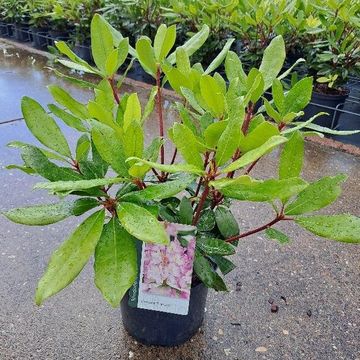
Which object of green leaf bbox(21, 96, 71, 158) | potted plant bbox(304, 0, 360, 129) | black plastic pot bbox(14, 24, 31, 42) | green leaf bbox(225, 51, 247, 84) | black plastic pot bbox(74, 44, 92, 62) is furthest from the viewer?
black plastic pot bbox(14, 24, 31, 42)

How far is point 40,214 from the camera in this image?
0.88 meters

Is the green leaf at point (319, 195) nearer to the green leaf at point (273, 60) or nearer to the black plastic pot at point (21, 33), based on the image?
the green leaf at point (273, 60)

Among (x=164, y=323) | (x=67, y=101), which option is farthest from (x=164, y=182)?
(x=164, y=323)

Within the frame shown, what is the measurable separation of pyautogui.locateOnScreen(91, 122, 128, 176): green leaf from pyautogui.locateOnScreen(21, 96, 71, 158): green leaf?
0.24 m

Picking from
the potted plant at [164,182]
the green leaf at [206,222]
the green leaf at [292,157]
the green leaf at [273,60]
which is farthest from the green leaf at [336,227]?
the green leaf at [273,60]

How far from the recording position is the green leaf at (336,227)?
90 centimetres

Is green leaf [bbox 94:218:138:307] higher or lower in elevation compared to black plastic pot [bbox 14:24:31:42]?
higher

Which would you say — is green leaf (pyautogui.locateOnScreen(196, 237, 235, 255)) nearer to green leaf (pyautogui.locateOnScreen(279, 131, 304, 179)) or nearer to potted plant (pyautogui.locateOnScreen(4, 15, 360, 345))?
potted plant (pyautogui.locateOnScreen(4, 15, 360, 345))

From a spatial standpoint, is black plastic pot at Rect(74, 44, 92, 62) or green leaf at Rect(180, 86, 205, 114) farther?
black plastic pot at Rect(74, 44, 92, 62)

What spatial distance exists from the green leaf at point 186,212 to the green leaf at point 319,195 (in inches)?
9.0

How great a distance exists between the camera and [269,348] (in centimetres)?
137

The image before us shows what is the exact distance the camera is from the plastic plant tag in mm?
1000

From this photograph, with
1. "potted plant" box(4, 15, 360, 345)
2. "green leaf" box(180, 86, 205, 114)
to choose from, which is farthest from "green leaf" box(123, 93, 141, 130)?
"green leaf" box(180, 86, 205, 114)

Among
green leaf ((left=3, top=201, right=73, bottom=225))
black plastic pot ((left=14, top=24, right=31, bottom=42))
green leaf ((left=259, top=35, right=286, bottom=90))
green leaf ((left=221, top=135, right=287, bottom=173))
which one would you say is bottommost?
black plastic pot ((left=14, top=24, right=31, bottom=42))
